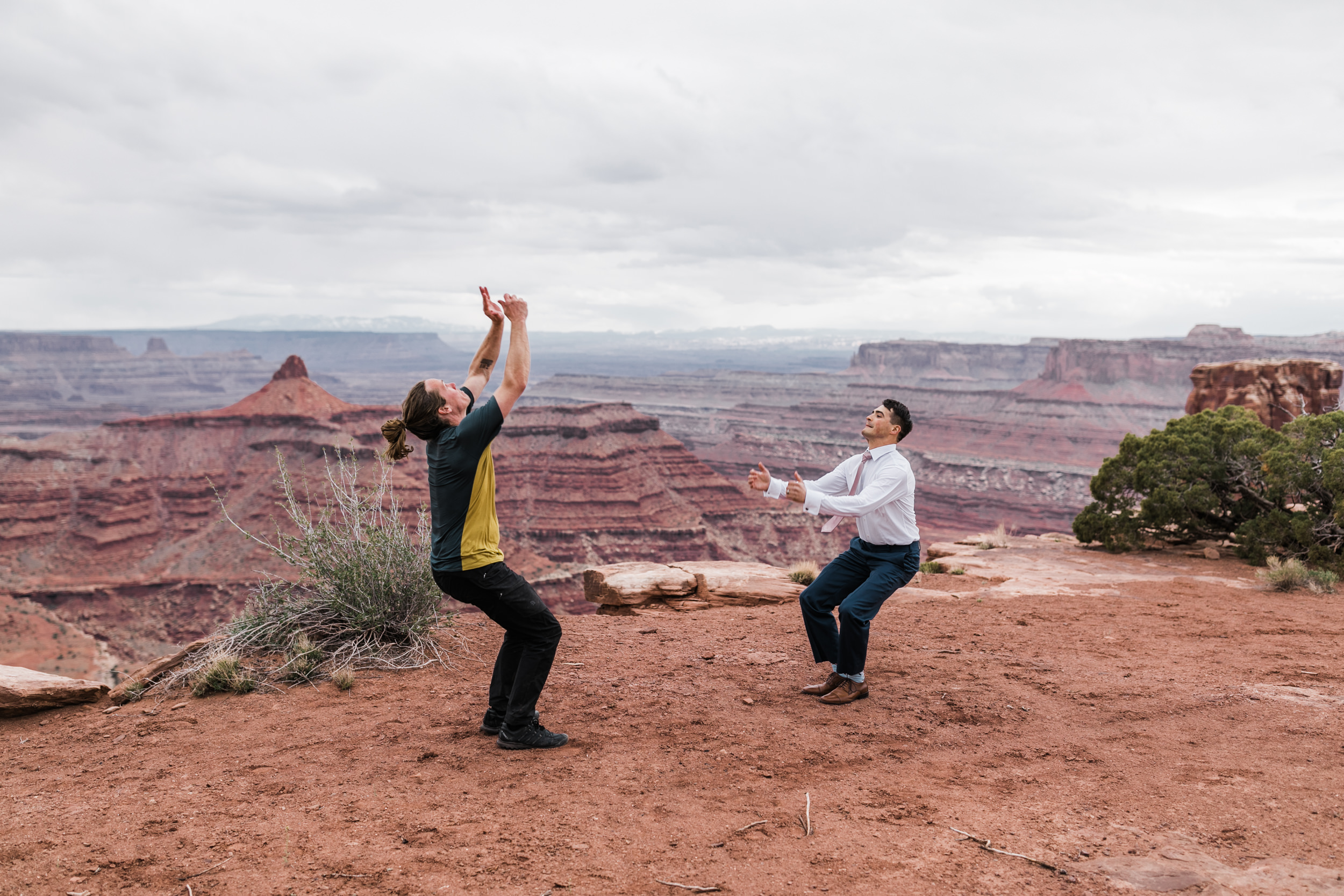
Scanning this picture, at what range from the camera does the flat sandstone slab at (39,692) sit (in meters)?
5.28

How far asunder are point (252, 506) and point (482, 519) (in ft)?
204

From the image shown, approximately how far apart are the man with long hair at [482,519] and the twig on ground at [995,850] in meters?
2.09

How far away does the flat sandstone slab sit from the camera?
17.3 ft

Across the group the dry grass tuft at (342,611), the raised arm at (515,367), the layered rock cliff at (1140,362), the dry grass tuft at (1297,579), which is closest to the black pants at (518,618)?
the raised arm at (515,367)

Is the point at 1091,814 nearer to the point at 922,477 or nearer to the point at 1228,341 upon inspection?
the point at 922,477

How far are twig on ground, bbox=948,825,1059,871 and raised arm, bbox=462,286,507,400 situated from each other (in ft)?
10.4

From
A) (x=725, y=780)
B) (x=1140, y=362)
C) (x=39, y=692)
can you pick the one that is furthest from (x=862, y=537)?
(x=1140, y=362)

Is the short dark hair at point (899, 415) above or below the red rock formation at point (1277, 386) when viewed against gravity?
below

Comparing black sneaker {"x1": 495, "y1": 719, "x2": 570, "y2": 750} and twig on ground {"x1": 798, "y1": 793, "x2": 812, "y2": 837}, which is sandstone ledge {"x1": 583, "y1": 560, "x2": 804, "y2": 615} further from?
twig on ground {"x1": 798, "y1": 793, "x2": 812, "y2": 837}

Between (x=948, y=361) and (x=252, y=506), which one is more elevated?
(x=948, y=361)

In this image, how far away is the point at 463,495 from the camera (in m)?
4.09

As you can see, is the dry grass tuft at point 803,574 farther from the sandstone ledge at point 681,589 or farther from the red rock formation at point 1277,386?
the red rock formation at point 1277,386

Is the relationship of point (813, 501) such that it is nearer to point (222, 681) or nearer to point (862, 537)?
point (862, 537)

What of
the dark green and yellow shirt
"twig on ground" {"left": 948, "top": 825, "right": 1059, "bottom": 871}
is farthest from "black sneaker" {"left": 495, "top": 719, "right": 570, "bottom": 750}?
"twig on ground" {"left": 948, "top": 825, "right": 1059, "bottom": 871}
